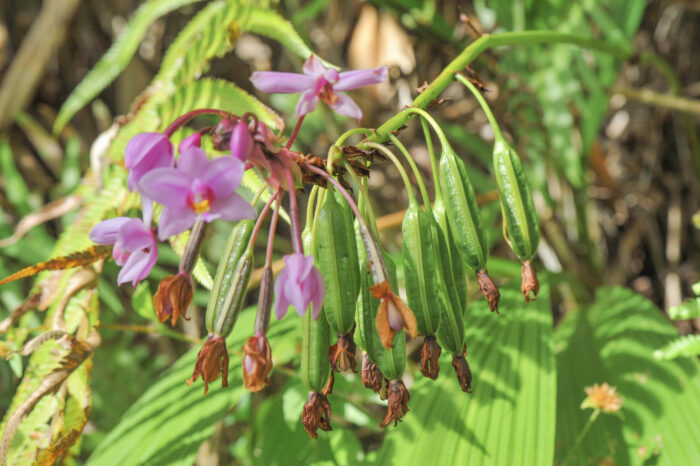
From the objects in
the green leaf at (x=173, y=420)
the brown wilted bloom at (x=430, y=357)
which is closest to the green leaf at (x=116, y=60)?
the green leaf at (x=173, y=420)

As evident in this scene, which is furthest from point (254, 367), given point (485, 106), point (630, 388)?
point (630, 388)

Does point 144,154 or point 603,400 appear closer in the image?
point 144,154

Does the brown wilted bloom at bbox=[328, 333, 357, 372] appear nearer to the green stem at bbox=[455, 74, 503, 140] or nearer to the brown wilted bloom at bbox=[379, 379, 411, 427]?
the brown wilted bloom at bbox=[379, 379, 411, 427]

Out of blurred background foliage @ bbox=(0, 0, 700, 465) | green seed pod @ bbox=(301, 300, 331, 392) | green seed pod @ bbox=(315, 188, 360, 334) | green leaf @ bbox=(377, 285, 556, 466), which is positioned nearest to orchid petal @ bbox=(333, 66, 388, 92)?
green seed pod @ bbox=(315, 188, 360, 334)

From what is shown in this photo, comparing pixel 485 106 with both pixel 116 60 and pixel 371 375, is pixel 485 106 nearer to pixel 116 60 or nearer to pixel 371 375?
pixel 371 375

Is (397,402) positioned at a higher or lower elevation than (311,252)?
lower

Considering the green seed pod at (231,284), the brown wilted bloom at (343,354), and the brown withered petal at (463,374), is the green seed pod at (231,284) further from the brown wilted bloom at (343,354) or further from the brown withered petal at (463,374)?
the brown withered petal at (463,374)
